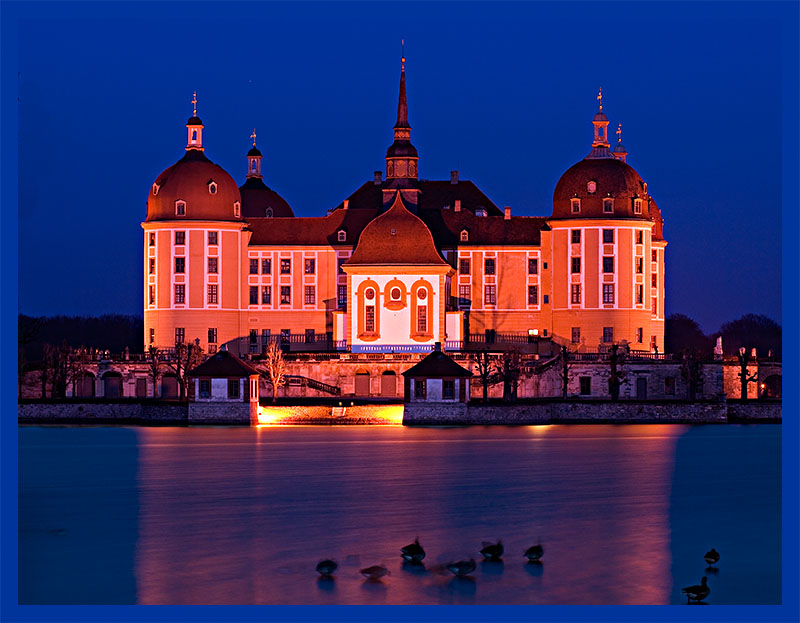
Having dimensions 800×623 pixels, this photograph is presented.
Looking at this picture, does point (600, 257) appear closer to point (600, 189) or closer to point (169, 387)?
point (600, 189)

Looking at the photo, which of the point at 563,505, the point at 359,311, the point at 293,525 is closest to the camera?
the point at 293,525

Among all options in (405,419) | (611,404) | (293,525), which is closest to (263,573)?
(293,525)

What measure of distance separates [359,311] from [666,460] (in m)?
27.9

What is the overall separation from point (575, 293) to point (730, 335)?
27278 mm

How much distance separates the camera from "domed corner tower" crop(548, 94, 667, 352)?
275ft

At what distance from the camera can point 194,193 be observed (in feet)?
282

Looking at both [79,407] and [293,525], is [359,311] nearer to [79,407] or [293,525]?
[79,407]

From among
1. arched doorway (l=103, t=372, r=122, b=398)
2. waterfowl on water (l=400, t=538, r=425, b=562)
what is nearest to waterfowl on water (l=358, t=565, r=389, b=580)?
waterfowl on water (l=400, t=538, r=425, b=562)

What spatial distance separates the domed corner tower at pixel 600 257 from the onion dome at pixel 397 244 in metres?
7.11

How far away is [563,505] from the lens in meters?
42.9

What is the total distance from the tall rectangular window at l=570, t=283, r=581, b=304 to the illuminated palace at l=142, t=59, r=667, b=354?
0.38ft

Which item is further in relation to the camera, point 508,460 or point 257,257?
point 257,257

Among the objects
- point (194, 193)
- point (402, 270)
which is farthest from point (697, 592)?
point (194, 193)

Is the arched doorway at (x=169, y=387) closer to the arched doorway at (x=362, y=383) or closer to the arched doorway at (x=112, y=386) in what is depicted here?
the arched doorway at (x=112, y=386)
